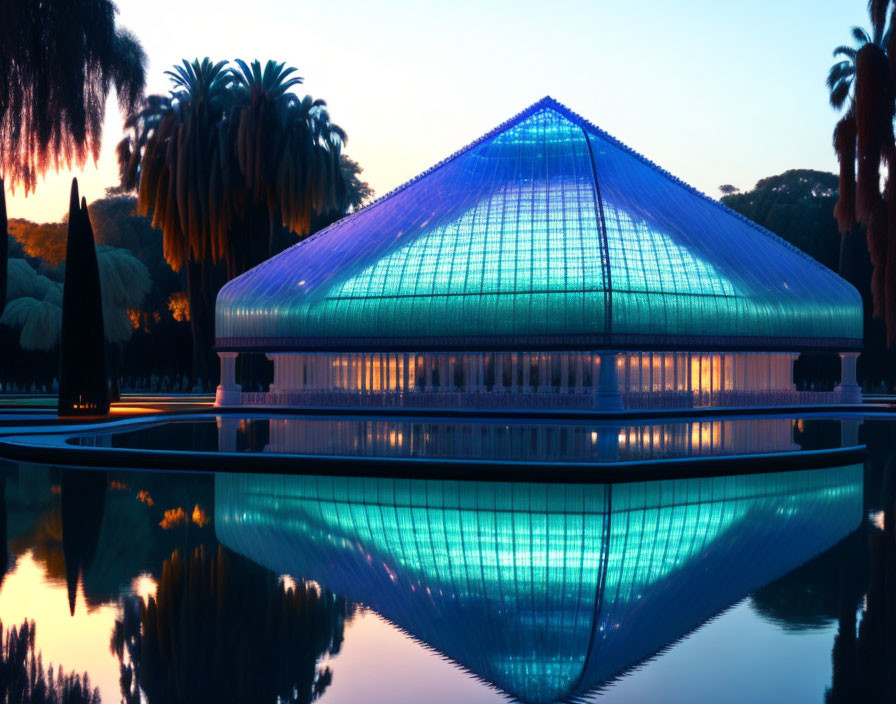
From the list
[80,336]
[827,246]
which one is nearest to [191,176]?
[80,336]

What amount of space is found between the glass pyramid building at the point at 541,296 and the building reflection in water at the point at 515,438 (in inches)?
207

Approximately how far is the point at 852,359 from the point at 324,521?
47.5 metres

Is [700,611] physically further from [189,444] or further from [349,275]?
[349,275]

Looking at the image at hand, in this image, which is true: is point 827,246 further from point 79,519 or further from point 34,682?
point 34,682

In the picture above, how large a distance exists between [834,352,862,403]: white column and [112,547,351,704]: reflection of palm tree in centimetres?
4896

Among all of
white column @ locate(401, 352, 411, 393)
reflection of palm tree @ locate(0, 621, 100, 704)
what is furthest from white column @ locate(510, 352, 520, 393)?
reflection of palm tree @ locate(0, 621, 100, 704)

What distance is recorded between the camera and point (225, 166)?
6456 centimetres

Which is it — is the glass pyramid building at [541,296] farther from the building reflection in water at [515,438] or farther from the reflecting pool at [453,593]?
the reflecting pool at [453,593]

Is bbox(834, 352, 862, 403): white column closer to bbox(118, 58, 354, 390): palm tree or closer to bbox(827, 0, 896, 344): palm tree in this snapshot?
bbox(827, 0, 896, 344): palm tree

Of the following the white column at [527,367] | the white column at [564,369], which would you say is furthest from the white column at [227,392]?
the white column at [564,369]

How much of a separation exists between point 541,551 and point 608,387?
1334 inches

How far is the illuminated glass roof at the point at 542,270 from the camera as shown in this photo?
53.0 meters

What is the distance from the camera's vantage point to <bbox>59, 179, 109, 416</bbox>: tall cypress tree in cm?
4262

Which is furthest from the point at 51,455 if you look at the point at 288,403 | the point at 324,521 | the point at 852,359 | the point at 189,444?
the point at 852,359
